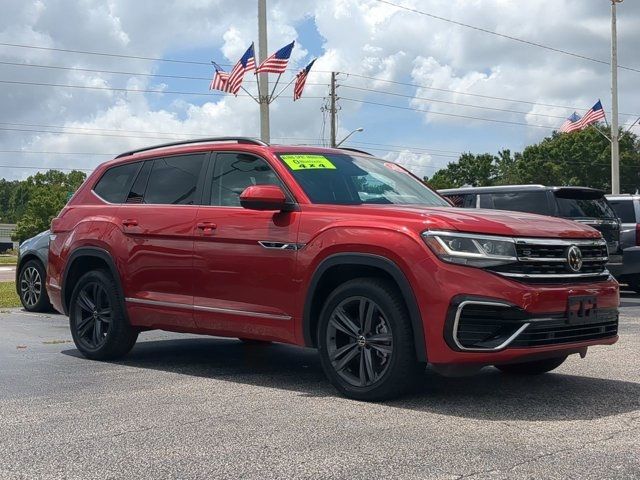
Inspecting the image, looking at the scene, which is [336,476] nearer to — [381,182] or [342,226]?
[342,226]

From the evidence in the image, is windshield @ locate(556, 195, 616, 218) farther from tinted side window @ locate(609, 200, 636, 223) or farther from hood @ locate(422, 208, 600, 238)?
hood @ locate(422, 208, 600, 238)

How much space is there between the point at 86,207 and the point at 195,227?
1.77m

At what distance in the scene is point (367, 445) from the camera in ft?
14.0

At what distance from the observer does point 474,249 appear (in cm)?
498

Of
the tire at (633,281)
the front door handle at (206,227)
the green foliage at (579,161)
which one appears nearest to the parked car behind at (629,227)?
the tire at (633,281)

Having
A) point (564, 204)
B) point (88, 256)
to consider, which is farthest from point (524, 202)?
point (88, 256)

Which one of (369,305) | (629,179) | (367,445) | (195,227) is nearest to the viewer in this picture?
(367,445)

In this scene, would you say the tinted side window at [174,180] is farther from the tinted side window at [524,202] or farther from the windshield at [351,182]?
the tinted side window at [524,202]

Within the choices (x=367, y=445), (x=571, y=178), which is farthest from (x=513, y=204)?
(x=571, y=178)

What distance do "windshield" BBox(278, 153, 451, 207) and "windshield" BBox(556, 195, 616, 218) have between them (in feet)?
17.8

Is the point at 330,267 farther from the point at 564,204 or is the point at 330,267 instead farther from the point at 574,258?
the point at 564,204

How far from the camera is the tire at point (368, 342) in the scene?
513cm

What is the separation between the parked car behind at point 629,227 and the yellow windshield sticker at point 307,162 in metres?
9.14

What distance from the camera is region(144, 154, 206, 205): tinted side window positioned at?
266 inches
